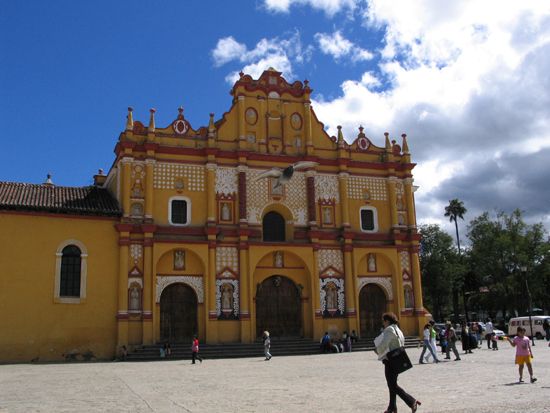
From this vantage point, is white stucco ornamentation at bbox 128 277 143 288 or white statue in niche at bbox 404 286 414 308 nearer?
white stucco ornamentation at bbox 128 277 143 288

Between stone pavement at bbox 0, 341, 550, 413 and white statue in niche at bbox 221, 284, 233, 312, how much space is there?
11.2 m

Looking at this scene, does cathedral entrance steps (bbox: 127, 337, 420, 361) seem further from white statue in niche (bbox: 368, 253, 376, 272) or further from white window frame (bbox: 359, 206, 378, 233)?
white window frame (bbox: 359, 206, 378, 233)

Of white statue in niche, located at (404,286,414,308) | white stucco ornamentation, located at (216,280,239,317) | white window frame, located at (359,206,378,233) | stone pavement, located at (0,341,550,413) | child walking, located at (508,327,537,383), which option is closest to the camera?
stone pavement, located at (0,341,550,413)

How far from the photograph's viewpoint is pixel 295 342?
30.9 m

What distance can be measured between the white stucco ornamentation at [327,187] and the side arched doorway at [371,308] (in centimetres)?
588

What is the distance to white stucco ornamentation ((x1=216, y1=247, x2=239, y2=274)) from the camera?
31188mm

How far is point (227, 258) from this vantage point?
31406mm

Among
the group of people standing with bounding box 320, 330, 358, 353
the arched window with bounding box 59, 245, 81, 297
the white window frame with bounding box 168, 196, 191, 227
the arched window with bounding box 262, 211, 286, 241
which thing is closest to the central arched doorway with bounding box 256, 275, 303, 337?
the group of people standing with bounding box 320, 330, 358, 353

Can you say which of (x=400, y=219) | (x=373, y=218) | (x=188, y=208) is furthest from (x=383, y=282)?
(x=188, y=208)

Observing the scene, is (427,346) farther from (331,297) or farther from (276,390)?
(331,297)

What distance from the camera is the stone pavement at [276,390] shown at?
1053cm

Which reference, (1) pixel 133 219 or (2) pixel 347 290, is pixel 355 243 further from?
(1) pixel 133 219

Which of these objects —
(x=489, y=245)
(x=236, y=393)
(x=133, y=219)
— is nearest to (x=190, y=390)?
(x=236, y=393)

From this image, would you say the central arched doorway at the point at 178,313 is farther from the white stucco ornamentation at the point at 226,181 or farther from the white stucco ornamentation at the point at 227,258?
the white stucco ornamentation at the point at 226,181
